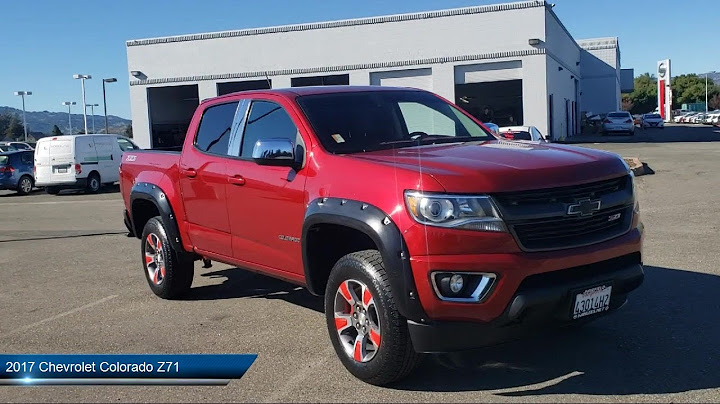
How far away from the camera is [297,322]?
20.4 feet

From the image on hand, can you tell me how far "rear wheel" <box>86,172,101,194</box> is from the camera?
21984mm

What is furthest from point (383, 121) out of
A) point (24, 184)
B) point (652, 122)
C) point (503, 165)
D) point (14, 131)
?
point (14, 131)

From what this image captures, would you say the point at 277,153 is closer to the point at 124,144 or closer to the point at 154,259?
the point at 154,259

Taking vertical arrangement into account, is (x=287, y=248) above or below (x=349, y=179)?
below

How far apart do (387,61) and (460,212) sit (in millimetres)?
32045

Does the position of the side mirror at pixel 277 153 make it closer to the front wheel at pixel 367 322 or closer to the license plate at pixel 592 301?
the front wheel at pixel 367 322

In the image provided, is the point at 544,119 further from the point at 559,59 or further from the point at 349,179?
the point at 349,179

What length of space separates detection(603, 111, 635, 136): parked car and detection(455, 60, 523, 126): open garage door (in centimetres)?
1122

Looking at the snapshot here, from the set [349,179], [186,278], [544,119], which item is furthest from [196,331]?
[544,119]

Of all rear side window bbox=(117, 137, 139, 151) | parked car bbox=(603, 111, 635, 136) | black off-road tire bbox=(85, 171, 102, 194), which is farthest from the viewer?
parked car bbox=(603, 111, 635, 136)

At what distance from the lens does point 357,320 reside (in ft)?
15.5

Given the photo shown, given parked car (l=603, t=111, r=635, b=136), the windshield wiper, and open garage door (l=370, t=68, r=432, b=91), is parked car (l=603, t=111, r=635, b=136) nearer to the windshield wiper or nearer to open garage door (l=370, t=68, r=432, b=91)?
open garage door (l=370, t=68, r=432, b=91)

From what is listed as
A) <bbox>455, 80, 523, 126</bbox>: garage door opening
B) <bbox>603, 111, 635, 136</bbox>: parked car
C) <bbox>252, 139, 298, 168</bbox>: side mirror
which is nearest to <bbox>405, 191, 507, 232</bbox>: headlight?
<bbox>252, 139, 298, 168</bbox>: side mirror

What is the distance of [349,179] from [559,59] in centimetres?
3670
